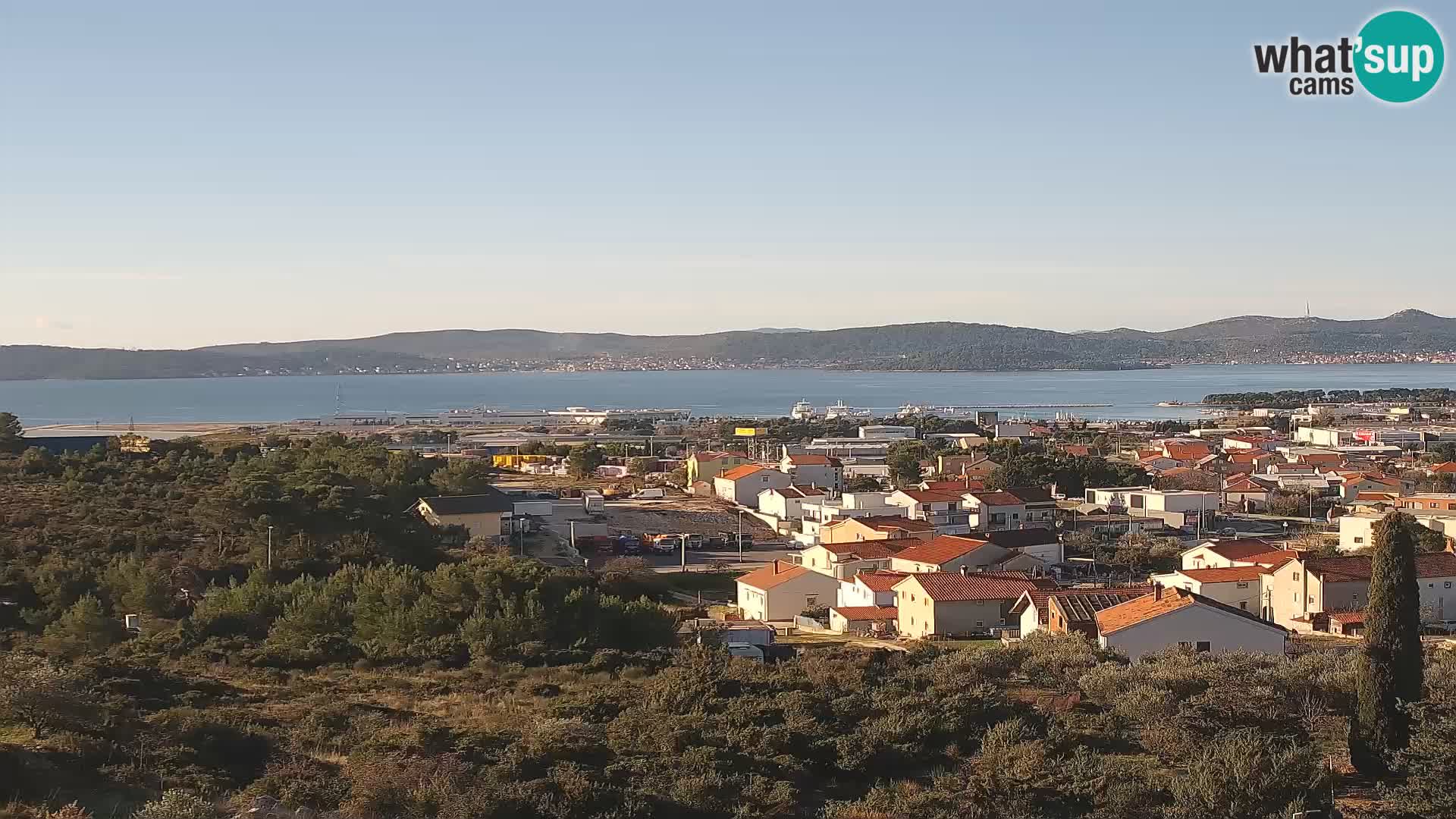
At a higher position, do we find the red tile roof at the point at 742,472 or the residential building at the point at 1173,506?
the red tile roof at the point at 742,472

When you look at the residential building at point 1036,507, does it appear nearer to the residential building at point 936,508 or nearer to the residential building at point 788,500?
the residential building at point 936,508

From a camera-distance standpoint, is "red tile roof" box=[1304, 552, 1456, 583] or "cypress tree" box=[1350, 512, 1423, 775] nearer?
"cypress tree" box=[1350, 512, 1423, 775]

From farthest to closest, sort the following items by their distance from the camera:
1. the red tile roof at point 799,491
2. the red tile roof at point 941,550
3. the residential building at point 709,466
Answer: the residential building at point 709,466 < the red tile roof at point 799,491 < the red tile roof at point 941,550

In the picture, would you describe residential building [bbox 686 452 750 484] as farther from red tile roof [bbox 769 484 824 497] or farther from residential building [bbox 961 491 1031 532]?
residential building [bbox 961 491 1031 532]

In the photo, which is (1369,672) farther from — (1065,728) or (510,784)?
(510,784)

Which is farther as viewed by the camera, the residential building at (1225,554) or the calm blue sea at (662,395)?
the calm blue sea at (662,395)

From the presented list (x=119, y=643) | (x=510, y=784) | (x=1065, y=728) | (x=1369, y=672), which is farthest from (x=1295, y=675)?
(x=119, y=643)

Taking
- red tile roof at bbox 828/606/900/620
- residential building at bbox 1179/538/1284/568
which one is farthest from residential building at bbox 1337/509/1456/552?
red tile roof at bbox 828/606/900/620

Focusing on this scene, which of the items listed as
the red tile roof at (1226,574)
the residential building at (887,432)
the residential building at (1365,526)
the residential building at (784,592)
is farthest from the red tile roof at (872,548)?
the residential building at (887,432)
